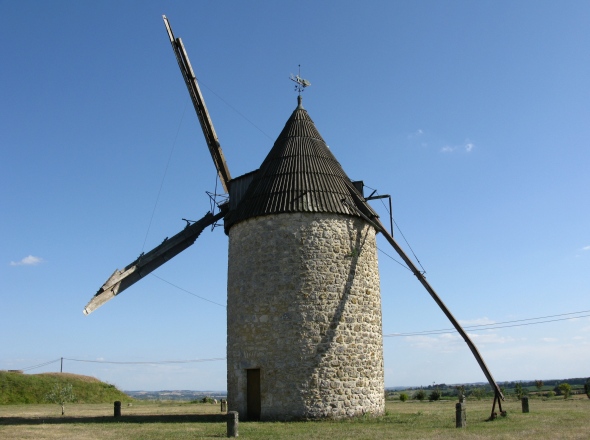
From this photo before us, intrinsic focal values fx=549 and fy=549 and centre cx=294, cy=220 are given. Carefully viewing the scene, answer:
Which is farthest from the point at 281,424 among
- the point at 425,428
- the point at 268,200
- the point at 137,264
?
the point at 137,264

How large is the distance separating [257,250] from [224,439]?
6415mm

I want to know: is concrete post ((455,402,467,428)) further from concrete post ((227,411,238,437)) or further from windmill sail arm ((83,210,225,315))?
windmill sail arm ((83,210,225,315))

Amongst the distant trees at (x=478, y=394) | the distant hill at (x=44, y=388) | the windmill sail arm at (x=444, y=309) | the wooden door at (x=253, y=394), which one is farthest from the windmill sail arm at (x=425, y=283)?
the distant hill at (x=44, y=388)

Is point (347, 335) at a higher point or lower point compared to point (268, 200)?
lower

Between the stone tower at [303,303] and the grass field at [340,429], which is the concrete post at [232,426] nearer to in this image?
the grass field at [340,429]

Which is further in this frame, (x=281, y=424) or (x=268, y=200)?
(x=268, y=200)

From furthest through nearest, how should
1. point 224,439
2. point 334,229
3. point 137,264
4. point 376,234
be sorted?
1. point 137,264
2. point 376,234
3. point 334,229
4. point 224,439

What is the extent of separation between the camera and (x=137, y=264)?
19.8 m

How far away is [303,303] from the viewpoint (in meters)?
15.9

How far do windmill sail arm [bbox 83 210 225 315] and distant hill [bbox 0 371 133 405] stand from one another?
16022 mm

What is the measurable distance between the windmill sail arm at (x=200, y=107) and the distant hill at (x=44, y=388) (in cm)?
1845

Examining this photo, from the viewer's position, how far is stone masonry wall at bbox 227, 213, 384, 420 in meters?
15.5

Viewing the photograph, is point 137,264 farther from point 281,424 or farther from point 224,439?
point 224,439

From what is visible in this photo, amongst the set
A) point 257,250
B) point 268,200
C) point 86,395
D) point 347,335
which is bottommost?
point 86,395
